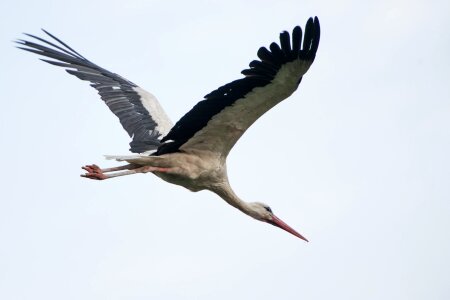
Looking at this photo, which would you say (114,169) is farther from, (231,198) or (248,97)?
(248,97)

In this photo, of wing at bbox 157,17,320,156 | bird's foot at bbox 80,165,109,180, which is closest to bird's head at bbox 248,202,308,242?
wing at bbox 157,17,320,156

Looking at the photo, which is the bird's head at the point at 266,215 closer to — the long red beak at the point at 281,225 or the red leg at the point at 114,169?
the long red beak at the point at 281,225

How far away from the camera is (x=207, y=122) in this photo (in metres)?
9.88

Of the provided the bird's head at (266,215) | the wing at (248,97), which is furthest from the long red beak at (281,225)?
the wing at (248,97)

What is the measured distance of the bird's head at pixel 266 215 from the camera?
11391mm

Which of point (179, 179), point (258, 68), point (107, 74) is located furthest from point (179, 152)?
point (107, 74)

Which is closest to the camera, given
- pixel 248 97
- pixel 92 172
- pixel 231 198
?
pixel 248 97

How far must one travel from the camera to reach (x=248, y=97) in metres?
9.30

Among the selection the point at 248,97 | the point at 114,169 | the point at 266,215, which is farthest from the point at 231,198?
the point at 248,97

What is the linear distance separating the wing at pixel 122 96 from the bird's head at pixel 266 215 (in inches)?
55.6

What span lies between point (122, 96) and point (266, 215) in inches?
98.3

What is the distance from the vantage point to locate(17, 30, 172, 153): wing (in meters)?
11.7

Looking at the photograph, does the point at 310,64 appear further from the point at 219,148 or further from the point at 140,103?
the point at 140,103

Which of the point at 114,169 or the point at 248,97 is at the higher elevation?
the point at 248,97
